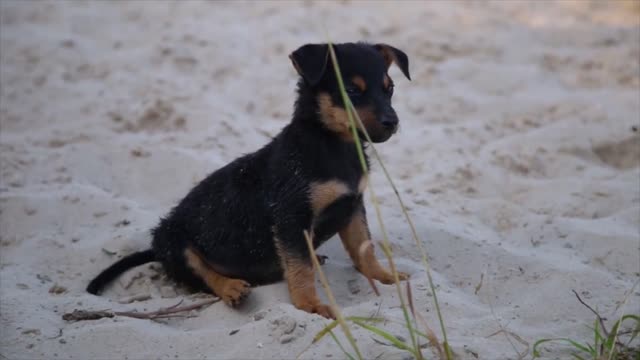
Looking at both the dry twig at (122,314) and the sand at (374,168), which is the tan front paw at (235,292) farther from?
the dry twig at (122,314)

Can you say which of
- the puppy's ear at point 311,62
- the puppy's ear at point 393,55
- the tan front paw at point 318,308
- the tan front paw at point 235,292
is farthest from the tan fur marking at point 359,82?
the tan front paw at point 235,292

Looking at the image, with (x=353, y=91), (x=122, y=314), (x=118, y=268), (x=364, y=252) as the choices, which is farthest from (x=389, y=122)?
(x=118, y=268)

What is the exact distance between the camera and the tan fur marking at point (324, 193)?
3.84 metres

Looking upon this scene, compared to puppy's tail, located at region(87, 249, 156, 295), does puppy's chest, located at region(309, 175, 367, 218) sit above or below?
above

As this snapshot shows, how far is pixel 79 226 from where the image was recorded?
4953 millimetres

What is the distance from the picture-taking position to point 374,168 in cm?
600

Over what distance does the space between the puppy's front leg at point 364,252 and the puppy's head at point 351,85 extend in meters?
0.56

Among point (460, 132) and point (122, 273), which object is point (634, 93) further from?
point (122, 273)

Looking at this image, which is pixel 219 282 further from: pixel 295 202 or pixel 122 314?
pixel 295 202

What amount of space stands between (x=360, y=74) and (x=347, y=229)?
948 millimetres

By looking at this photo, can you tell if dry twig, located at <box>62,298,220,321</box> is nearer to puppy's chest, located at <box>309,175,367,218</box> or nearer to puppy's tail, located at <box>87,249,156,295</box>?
puppy's tail, located at <box>87,249,156,295</box>

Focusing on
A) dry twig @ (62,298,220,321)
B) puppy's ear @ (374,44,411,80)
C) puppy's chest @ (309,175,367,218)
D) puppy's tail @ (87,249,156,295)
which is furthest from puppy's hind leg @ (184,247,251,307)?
puppy's ear @ (374,44,411,80)

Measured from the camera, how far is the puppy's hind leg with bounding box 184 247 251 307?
3979 mm

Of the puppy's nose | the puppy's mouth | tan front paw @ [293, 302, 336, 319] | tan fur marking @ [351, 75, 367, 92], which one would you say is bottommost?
tan front paw @ [293, 302, 336, 319]
